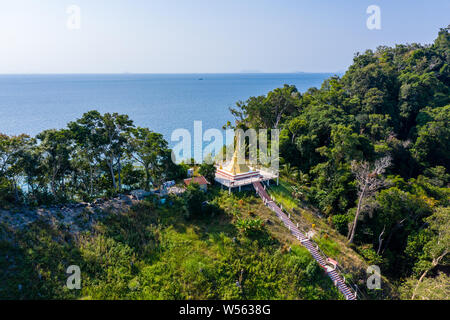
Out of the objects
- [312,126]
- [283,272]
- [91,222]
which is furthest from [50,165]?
[312,126]

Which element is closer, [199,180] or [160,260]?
[160,260]

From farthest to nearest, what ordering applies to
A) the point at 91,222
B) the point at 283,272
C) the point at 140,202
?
the point at 140,202
the point at 91,222
the point at 283,272

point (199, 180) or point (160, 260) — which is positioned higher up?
point (199, 180)

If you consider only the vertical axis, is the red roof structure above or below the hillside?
above

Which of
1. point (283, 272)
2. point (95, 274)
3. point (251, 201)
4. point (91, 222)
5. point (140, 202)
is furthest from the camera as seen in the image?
point (251, 201)

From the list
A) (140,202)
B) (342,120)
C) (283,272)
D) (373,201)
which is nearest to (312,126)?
(342,120)

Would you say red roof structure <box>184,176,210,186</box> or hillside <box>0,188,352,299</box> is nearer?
hillside <box>0,188,352,299</box>

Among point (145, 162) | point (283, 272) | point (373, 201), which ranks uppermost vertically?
point (145, 162)

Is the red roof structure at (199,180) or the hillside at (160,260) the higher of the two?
the red roof structure at (199,180)

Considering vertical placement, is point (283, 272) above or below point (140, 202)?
below

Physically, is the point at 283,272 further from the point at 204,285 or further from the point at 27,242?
the point at 27,242

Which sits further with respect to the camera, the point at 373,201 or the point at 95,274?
the point at 373,201
